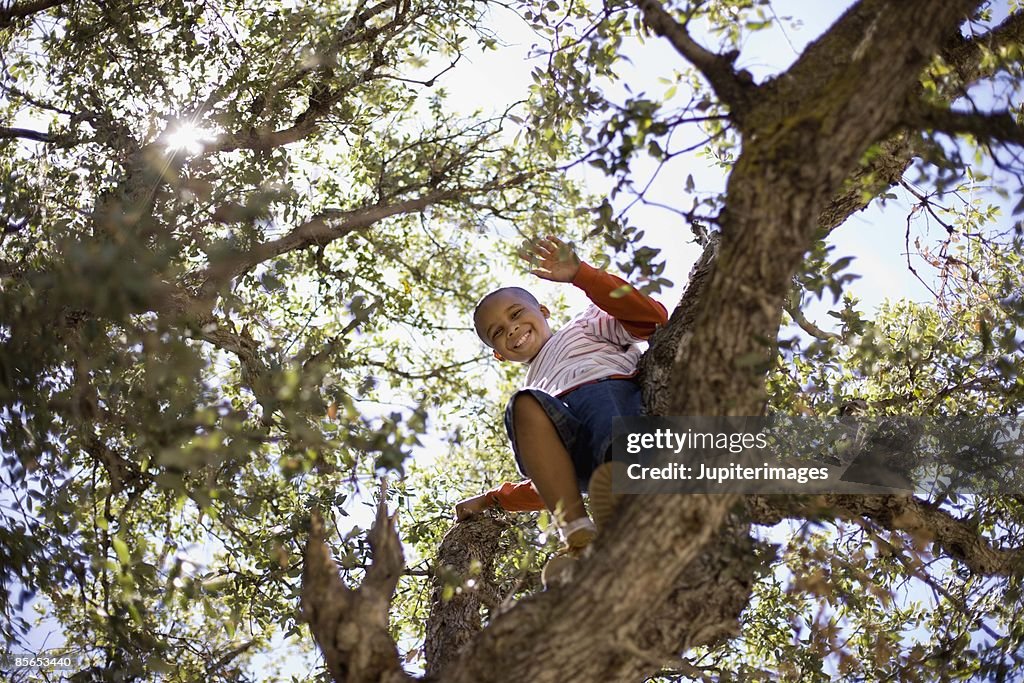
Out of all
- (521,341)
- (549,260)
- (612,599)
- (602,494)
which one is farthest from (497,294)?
(612,599)

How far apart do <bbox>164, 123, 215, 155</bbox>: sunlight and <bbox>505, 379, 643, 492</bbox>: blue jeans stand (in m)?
3.15

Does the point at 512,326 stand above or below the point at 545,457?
above

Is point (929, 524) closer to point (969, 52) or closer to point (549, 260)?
point (549, 260)

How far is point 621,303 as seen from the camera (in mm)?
4172

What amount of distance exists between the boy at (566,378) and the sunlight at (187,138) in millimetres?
2351

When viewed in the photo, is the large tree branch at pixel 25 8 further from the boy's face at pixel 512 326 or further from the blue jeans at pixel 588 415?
the blue jeans at pixel 588 415

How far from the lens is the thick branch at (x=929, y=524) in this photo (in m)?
3.66

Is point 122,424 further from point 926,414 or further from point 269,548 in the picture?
point 926,414

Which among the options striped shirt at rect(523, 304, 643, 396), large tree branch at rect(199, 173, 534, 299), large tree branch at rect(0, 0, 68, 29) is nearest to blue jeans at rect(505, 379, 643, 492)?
striped shirt at rect(523, 304, 643, 396)

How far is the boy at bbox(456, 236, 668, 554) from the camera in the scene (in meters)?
3.57

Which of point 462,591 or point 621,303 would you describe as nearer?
point 621,303

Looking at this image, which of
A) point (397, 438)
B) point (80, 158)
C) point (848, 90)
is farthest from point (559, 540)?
point (80, 158)

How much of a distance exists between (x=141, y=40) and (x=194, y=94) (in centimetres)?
51

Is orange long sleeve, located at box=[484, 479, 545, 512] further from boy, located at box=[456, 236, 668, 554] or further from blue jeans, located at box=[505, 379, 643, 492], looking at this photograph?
blue jeans, located at box=[505, 379, 643, 492]
